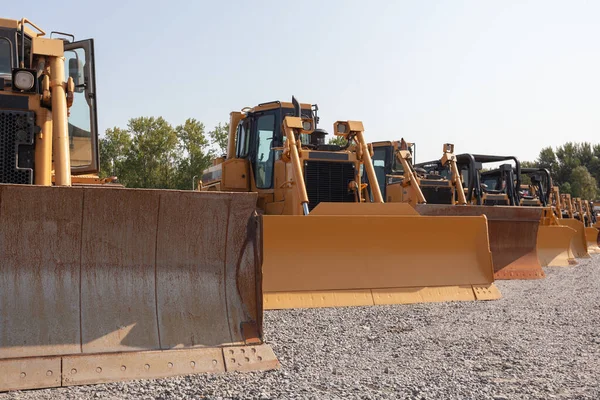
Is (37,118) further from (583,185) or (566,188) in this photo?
(566,188)

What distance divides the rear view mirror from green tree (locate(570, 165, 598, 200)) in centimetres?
5106

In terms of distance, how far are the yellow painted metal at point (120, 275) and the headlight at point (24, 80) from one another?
1481 millimetres

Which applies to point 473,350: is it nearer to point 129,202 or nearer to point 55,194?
point 129,202

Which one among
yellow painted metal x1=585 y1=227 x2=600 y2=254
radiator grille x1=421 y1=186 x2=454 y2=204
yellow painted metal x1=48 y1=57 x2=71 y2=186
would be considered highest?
yellow painted metal x1=48 y1=57 x2=71 y2=186

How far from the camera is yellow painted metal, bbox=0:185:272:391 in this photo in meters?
3.40

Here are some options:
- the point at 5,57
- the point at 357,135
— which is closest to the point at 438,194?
the point at 357,135

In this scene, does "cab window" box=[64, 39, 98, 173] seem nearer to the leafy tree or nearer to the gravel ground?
the gravel ground

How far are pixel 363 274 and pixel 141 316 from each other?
3.13 metres

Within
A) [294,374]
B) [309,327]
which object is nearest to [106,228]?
[294,374]

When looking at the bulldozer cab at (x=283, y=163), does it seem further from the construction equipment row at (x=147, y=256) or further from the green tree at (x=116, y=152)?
the green tree at (x=116, y=152)

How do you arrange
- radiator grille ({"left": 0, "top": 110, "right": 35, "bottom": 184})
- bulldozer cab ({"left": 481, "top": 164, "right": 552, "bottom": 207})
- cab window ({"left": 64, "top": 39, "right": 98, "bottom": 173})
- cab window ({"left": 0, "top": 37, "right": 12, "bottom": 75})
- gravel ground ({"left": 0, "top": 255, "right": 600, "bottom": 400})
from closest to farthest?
1. gravel ground ({"left": 0, "top": 255, "right": 600, "bottom": 400})
2. radiator grille ({"left": 0, "top": 110, "right": 35, "bottom": 184})
3. cab window ({"left": 0, "top": 37, "right": 12, "bottom": 75})
4. cab window ({"left": 64, "top": 39, "right": 98, "bottom": 173})
5. bulldozer cab ({"left": 481, "top": 164, "right": 552, "bottom": 207})

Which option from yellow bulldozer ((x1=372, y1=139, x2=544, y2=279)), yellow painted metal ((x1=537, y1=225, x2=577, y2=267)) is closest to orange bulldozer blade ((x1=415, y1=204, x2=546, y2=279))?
yellow bulldozer ((x1=372, y1=139, x2=544, y2=279))

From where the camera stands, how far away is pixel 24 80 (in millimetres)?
4754

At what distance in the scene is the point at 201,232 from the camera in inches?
157
